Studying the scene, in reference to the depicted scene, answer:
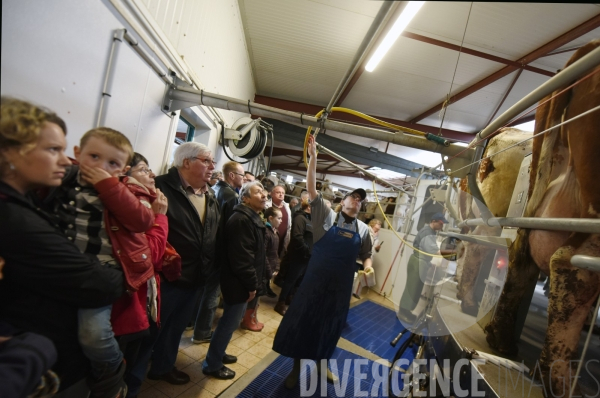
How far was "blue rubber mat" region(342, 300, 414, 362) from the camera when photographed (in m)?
3.85

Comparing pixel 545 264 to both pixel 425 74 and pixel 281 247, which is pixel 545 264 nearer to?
pixel 425 74

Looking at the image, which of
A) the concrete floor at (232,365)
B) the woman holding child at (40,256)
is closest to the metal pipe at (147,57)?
the woman holding child at (40,256)

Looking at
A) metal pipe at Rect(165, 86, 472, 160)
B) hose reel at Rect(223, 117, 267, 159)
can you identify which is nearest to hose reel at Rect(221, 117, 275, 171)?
hose reel at Rect(223, 117, 267, 159)

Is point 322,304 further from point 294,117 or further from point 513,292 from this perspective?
point 294,117

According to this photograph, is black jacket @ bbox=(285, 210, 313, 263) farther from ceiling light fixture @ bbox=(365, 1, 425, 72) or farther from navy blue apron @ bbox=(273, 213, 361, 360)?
ceiling light fixture @ bbox=(365, 1, 425, 72)

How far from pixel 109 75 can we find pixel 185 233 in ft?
3.90

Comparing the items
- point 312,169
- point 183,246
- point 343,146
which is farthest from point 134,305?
point 343,146

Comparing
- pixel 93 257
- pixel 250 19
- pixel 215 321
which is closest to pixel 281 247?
pixel 215 321

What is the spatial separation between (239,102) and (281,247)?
2.64 metres

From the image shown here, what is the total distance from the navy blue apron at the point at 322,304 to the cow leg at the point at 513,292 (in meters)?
1.19

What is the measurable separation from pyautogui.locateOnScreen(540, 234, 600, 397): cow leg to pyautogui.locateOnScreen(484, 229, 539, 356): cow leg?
0.47 m

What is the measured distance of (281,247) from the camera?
15.1ft

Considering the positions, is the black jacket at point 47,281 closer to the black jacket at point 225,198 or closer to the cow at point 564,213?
the black jacket at point 225,198

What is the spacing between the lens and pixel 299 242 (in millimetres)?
4457
